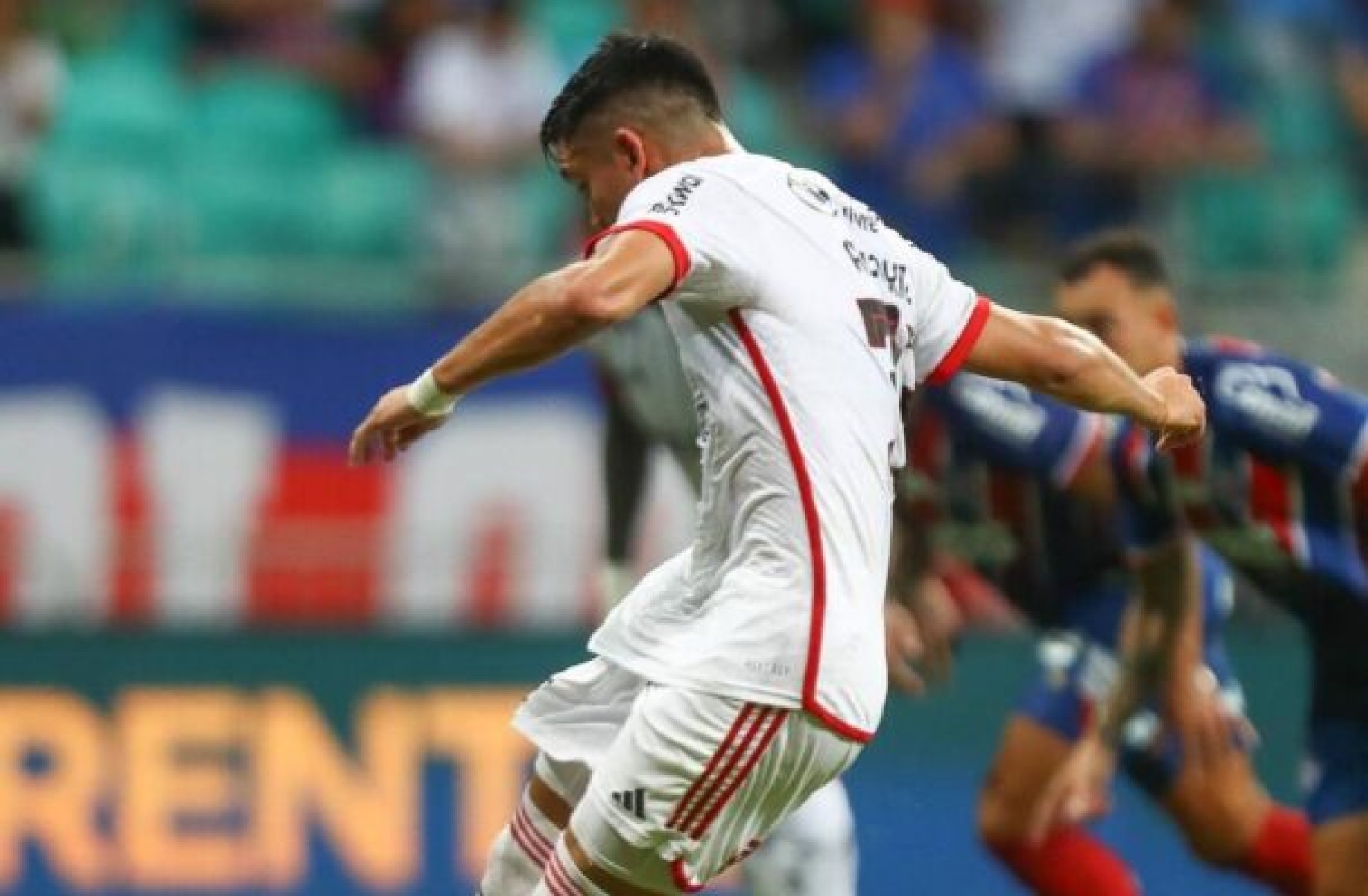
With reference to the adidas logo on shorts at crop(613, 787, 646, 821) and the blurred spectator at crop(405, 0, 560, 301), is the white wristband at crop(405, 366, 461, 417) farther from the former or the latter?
the blurred spectator at crop(405, 0, 560, 301)

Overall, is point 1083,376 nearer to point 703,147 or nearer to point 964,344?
point 964,344

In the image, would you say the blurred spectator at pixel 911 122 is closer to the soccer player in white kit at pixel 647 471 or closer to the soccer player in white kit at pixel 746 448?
the soccer player in white kit at pixel 647 471

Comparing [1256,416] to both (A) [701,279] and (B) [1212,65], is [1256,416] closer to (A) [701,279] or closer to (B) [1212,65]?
(A) [701,279]

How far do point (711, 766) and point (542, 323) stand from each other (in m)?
0.89

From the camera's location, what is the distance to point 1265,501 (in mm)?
6812

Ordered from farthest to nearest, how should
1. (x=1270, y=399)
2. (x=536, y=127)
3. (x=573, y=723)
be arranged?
(x=536, y=127) → (x=1270, y=399) → (x=573, y=723)

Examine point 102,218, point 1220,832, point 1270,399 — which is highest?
point 102,218

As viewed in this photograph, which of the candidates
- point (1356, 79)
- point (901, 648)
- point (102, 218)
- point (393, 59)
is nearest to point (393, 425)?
point (901, 648)

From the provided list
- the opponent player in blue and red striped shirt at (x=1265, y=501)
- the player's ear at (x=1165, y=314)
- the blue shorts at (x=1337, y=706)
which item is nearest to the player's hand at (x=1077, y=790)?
the opponent player in blue and red striped shirt at (x=1265, y=501)

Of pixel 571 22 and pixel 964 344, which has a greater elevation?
pixel 571 22

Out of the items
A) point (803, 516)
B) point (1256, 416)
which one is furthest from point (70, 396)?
point (803, 516)

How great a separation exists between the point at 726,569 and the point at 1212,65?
27.6ft

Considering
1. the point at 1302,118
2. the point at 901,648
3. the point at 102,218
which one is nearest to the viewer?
the point at 901,648

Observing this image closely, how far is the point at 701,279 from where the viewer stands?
16.5 feet
